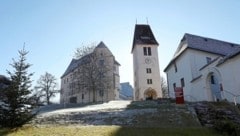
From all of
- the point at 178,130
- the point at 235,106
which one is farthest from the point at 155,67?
the point at 178,130

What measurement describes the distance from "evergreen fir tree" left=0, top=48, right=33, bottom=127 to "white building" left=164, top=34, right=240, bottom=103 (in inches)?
729

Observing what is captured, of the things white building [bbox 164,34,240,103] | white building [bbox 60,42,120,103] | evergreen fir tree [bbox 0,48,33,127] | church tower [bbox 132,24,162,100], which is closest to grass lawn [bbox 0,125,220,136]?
evergreen fir tree [bbox 0,48,33,127]

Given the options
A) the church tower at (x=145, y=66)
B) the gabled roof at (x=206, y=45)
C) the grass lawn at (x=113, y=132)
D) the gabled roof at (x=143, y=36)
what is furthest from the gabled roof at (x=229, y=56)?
the gabled roof at (x=143, y=36)

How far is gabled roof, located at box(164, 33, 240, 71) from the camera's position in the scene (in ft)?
123

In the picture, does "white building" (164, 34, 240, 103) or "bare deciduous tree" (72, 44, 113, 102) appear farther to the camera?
"bare deciduous tree" (72, 44, 113, 102)

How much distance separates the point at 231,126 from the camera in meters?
15.0

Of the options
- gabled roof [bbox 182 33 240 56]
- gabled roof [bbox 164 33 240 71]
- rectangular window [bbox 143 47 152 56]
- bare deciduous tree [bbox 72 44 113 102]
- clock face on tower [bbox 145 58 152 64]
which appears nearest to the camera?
gabled roof [bbox 164 33 240 71]

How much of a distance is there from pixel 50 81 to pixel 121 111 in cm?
4124

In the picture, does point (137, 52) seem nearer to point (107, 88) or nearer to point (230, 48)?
point (107, 88)

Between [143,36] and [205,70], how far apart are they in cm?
2644

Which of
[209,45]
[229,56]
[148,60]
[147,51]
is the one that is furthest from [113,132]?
[147,51]

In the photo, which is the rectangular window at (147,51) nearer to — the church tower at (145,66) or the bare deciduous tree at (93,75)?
the church tower at (145,66)

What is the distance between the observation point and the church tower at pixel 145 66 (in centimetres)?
5147

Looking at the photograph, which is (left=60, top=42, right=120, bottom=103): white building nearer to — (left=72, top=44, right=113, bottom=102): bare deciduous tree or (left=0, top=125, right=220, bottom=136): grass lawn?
(left=72, top=44, right=113, bottom=102): bare deciduous tree
